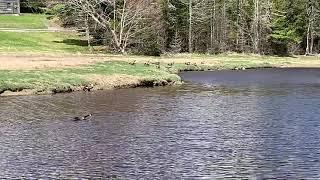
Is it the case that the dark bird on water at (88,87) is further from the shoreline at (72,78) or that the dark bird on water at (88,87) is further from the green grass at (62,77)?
the green grass at (62,77)

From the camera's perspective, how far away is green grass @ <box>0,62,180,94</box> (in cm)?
4194

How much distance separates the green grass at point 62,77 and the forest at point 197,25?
98.3 ft

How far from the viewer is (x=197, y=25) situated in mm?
97188

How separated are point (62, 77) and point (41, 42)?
149ft

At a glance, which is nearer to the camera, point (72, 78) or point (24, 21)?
point (72, 78)

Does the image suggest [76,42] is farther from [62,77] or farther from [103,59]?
[62,77]

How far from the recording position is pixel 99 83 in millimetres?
46500

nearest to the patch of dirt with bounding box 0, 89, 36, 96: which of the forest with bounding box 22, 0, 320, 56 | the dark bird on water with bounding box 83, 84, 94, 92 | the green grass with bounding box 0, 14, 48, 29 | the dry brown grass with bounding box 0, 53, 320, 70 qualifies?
the dark bird on water with bounding box 83, 84, 94, 92

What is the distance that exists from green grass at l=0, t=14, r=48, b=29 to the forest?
309 centimetres

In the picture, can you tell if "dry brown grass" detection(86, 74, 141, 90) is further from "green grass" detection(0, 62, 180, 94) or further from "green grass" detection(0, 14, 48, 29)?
"green grass" detection(0, 14, 48, 29)

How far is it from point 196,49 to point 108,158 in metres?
76.3

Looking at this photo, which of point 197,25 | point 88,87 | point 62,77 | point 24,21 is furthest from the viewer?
point 24,21

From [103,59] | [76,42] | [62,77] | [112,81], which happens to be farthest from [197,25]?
[62,77]

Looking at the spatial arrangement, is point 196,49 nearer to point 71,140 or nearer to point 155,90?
point 155,90
